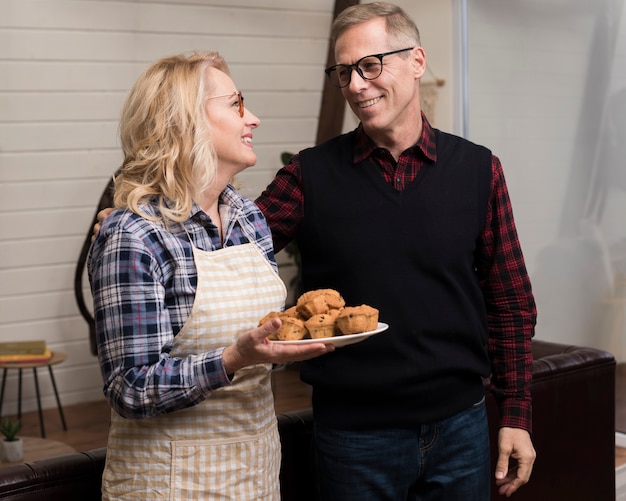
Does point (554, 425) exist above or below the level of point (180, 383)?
below

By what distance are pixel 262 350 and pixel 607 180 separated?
340cm

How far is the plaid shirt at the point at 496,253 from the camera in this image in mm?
1929

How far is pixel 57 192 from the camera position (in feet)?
17.3

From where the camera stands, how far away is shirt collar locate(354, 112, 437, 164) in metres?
1.92

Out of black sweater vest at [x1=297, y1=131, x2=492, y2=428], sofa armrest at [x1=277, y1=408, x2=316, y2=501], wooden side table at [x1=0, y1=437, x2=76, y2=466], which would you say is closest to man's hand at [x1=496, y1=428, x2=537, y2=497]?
black sweater vest at [x1=297, y1=131, x2=492, y2=428]

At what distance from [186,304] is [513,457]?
854 millimetres

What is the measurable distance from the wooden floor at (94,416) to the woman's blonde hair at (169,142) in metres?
3.24

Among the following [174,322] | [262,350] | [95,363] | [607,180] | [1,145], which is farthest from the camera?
[95,363]

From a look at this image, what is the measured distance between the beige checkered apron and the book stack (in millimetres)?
3228

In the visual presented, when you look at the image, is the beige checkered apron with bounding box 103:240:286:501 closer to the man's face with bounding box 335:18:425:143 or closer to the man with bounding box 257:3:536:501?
the man with bounding box 257:3:536:501

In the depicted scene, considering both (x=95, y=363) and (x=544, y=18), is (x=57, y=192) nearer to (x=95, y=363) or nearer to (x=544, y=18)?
(x=95, y=363)

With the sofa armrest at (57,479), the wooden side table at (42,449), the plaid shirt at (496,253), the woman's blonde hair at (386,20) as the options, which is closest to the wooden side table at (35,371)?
the wooden side table at (42,449)

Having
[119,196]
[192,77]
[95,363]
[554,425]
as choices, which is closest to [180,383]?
[119,196]

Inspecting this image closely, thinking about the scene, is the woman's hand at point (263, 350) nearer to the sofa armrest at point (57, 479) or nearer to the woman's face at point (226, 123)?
the woman's face at point (226, 123)
